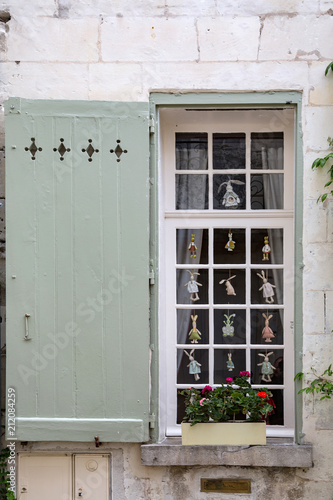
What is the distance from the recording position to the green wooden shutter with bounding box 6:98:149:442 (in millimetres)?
3885

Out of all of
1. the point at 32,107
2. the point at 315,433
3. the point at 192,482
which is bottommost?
the point at 192,482

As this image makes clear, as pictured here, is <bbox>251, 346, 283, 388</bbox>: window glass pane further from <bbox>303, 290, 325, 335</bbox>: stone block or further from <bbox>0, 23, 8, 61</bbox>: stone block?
<bbox>0, 23, 8, 61</bbox>: stone block

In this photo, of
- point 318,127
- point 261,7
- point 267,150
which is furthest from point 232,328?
point 261,7

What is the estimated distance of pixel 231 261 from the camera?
14.1 feet

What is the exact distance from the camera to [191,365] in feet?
14.0

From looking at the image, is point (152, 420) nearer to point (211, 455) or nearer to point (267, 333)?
point (211, 455)

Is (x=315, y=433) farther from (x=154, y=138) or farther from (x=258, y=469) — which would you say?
(x=154, y=138)

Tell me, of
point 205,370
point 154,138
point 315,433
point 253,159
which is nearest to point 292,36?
point 253,159

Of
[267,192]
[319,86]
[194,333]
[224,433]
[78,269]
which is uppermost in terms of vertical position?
[319,86]

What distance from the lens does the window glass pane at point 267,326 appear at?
14.0 ft

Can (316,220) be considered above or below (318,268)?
above

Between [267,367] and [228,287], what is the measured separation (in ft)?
2.06

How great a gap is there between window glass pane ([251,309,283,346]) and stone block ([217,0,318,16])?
2053mm

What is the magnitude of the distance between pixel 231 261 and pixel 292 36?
5.21 ft
